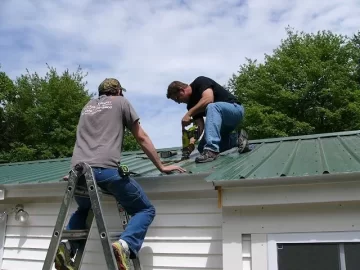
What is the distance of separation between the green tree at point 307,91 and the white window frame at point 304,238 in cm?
1887

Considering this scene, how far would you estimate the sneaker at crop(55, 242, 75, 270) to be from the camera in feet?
10.5

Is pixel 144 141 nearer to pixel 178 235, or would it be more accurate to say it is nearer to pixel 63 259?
pixel 178 235

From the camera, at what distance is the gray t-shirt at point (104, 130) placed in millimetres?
3285

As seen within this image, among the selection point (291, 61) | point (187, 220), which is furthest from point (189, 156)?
point (291, 61)

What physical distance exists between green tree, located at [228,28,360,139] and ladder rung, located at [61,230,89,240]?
63.4 feet

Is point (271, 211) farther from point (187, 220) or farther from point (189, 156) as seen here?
point (189, 156)

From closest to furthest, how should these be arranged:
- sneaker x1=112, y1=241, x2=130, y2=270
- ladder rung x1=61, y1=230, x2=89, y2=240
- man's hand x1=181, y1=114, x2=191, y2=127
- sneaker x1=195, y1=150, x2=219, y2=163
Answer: sneaker x1=112, y1=241, x2=130, y2=270
ladder rung x1=61, y1=230, x2=89, y2=240
sneaker x1=195, y1=150, x2=219, y2=163
man's hand x1=181, y1=114, x2=191, y2=127

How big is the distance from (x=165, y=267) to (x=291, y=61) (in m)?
23.0

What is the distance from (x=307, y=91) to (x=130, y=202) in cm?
2131

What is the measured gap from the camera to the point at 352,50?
24625mm

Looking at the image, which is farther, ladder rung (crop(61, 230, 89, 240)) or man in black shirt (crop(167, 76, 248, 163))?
man in black shirt (crop(167, 76, 248, 163))

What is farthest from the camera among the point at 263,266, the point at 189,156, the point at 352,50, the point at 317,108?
the point at 352,50

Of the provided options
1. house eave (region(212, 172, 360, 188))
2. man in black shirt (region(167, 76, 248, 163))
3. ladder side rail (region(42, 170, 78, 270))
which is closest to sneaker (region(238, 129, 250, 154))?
man in black shirt (region(167, 76, 248, 163))

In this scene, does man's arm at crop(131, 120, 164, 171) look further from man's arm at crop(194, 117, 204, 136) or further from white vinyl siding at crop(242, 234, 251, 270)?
man's arm at crop(194, 117, 204, 136)
